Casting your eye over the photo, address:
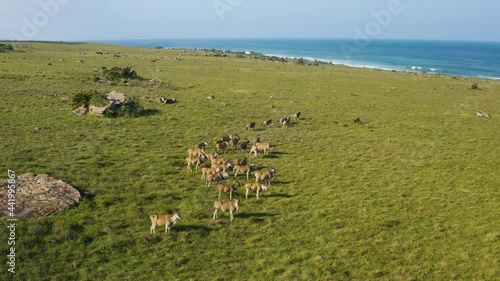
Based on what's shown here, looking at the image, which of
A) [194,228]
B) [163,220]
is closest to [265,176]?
[194,228]

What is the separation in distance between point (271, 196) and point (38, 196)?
37.6ft

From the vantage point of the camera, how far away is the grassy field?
14258 mm

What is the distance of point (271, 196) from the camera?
2056cm

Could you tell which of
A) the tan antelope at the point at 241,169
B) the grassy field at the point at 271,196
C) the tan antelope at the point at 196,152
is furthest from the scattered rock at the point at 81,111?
the tan antelope at the point at 241,169

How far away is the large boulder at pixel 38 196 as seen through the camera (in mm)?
16375

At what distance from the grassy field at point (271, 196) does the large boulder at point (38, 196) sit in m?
0.63

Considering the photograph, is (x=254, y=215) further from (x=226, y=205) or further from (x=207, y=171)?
(x=207, y=171)

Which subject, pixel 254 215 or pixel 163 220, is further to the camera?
→ pixel 254 215

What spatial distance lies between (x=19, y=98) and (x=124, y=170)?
2482 cm

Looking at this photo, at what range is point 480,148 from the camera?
31625 millimetres

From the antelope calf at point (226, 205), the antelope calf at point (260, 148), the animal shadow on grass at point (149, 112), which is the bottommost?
the antelope calf at point (226, 205)

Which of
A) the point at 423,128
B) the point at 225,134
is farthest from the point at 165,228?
the point at 423,128

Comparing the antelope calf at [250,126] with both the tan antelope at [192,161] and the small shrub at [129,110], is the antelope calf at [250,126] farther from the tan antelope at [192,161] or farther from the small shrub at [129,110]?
the tan antelope at [192,161]

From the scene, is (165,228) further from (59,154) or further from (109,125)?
(109,125)
